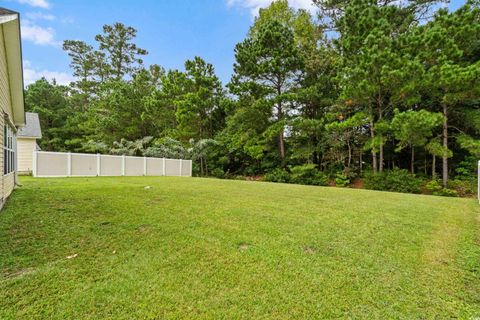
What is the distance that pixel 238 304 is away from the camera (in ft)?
7.48

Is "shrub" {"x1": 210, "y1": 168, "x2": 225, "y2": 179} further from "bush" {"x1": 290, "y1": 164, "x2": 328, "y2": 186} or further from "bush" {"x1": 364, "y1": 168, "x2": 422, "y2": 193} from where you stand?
"bush" {"x1": 364, "y1": 168, "x2": 422, "y2": 193}

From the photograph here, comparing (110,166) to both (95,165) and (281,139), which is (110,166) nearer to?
(95,165)

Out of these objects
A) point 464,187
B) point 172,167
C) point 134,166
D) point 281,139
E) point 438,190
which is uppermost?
point 281,139

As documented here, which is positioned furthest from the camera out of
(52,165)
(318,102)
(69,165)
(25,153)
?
(318,102)

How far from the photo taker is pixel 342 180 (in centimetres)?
1527

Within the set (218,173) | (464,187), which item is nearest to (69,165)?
(218,173)

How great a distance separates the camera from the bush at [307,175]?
641 inches

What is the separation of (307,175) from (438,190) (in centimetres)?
697

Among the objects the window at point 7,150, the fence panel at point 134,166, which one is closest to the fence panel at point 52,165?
the fence panel at point 134,166

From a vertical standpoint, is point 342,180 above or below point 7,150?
below

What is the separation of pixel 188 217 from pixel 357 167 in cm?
1427

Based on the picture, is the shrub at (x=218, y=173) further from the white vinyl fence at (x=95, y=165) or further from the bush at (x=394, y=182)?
the bush at (x=394, y=182)

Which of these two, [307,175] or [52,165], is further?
[307,175]

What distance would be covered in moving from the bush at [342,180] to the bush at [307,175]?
0.81 m
